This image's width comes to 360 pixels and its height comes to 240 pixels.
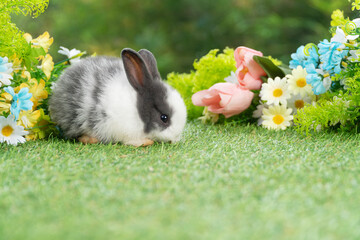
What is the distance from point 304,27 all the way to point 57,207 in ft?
13.1

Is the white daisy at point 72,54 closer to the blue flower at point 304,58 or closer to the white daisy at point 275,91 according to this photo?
the white daisy at point 275,91

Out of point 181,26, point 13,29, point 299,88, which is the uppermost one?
point 181,26

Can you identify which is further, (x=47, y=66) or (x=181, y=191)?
(x=47, y=66)

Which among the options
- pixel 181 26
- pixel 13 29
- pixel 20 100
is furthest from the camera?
pixel 181 26

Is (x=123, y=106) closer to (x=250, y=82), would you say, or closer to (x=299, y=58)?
(x=250, y=82)

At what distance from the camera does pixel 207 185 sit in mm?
873

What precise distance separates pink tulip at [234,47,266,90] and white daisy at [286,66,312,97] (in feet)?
0.49

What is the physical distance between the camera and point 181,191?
32.9 inches

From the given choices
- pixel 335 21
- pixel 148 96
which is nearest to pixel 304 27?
pixel 335 21

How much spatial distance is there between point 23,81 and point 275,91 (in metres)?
0.89

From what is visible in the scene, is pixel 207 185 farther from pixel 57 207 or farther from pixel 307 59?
pixel 307 59

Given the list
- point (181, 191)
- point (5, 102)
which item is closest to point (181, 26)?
point (5, 102)

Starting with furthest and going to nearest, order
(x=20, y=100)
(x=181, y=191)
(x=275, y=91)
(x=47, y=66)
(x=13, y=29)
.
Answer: (x=275, y=91)
(x=47, y=66)
(x=13, y=29)
(x=20, y=100)
(x=181, y=191)

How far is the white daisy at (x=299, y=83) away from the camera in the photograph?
151 cm
